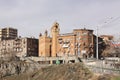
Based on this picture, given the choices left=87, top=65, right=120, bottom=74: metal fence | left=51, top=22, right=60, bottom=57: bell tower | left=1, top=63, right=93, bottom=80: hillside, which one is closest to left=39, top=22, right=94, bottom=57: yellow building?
left=51, top=22, right=60, bottom=57: bell tower

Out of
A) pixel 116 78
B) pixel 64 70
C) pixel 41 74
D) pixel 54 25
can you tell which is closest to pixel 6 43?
pixel 54 25

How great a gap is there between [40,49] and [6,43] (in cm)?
2664

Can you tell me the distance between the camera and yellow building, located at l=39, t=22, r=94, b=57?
126000mm

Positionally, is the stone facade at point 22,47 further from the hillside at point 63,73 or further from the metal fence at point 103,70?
the metal fence at point 103,70

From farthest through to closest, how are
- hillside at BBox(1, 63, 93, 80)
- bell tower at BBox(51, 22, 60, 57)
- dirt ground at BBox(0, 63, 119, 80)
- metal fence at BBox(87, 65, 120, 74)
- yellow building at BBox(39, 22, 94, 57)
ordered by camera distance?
bell tower at BBox(51, 22, 60, 57) → yellow building at BBox(39, 22, 94, 57) → hillside at BBox(1, 63, 93, 80) → dirt ground at BBox(0, 63, 119, 80) → metal fence at BBox(87, 65, 120, 74)

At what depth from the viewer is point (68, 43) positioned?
130000 mm

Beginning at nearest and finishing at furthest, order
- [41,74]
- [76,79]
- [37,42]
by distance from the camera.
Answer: [76,79]
[41,74]
[37,42]

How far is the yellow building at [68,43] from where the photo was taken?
12600cm

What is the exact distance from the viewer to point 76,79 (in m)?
70.1

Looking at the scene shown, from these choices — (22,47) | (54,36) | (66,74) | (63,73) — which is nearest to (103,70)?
(66,74)

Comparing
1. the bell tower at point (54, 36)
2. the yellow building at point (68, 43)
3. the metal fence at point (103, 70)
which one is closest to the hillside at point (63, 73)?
the metal fence at point (103, 70)

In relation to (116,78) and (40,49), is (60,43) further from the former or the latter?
(116,78)

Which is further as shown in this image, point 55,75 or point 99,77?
point 55,75

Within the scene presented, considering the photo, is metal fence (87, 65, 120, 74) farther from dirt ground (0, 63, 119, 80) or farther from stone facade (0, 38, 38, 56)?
stone facade (0, 38, 38, 56)
